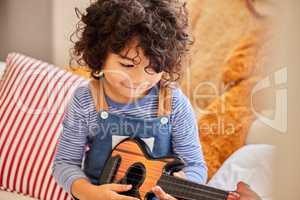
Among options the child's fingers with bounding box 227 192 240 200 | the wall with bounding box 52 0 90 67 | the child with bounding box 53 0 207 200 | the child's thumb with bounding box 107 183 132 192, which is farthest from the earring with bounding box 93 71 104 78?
the wall with bounding box 52 0 90 67

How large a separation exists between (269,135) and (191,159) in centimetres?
27

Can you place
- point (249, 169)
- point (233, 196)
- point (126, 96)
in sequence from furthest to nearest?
point (249, 169)
point (126, 96)
point (233, 196)

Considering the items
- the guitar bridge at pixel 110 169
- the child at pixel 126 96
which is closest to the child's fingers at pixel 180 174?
the child at pixel 126 96

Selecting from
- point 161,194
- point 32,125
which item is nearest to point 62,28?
point 32,125

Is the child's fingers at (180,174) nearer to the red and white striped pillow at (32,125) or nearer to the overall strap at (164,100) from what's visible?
the overall strap at (164,100)

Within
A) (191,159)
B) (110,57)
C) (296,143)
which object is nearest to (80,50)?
(110,57)

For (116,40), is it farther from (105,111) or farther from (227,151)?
(227,151)

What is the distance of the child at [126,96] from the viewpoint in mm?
851

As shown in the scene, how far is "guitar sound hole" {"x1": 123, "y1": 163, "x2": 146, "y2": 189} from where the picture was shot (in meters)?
0.88

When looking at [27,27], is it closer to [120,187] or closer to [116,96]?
[116,96]

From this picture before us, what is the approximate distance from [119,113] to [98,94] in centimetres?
6

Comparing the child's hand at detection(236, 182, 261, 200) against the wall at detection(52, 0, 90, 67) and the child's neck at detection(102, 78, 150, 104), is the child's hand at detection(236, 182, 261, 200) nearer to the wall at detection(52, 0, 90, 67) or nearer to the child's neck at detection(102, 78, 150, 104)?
the child's neck at detection(102, 78, 150, 104)

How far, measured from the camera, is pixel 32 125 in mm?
1340

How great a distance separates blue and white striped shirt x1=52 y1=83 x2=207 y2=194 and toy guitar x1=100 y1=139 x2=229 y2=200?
5 centimetres
